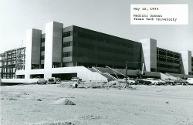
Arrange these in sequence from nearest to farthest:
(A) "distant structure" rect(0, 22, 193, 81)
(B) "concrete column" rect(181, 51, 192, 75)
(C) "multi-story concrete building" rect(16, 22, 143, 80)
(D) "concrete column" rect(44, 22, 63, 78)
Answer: (A) "distant structure" rect(0, 22, 193, 81)
(C) "multi-story concrete building" rect(16, 22, 143, 80)
(D) "concrete column" rect(44, 22, 63, 78)
(B) "concrete column" rect(181, 51, 192, 75)

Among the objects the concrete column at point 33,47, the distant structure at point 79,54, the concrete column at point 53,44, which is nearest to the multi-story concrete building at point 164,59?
the distant structure at point 79,54

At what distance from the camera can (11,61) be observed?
115 m

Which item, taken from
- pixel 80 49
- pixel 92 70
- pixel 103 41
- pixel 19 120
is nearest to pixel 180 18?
pixel 19 120

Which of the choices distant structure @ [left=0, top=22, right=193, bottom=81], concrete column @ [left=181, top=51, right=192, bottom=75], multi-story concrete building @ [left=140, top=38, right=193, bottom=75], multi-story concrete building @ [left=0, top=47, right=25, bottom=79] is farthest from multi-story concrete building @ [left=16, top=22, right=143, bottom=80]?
concrete column @ [left=181, top=51, right=192, bottom=75]

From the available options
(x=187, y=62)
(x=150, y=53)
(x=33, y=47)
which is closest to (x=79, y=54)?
(x=33, y=47)

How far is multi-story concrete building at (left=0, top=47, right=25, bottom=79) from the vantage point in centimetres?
10650

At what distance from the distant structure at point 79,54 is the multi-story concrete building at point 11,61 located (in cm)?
65

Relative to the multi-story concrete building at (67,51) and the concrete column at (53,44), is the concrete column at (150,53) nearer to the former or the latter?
the multi-story concrete building at (67,51)

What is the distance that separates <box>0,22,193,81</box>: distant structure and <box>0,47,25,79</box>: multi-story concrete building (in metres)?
0.65

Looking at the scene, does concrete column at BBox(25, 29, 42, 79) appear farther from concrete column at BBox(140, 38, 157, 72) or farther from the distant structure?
concrete column at BBox(140, 38, 157, 72)

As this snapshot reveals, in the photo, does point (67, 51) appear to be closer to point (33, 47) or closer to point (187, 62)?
point (33, 47)

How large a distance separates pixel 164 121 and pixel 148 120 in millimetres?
721

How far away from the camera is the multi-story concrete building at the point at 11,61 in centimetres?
10650

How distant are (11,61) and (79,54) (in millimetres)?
44131
